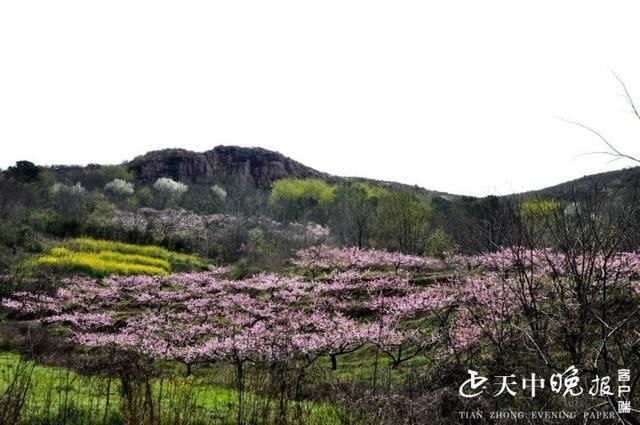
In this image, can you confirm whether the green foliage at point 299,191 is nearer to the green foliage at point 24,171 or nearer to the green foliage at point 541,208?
the green foliage at point 24,171

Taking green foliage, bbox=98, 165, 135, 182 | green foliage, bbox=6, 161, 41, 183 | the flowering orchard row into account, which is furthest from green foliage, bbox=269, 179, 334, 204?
the flowering orchard row

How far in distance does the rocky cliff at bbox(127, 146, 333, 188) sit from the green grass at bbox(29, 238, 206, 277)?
61852 millimetres

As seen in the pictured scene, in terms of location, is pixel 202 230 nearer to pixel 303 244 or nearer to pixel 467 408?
pixel 303 244

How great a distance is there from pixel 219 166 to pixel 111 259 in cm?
8678

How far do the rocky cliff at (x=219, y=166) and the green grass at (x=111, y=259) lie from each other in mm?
61852

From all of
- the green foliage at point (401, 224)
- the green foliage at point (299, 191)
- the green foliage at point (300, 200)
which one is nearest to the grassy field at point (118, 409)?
the green foliage at point (401, 224)

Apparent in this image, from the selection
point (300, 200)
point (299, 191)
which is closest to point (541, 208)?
point (300, 200)

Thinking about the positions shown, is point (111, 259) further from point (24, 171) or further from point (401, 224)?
point (24, 171)

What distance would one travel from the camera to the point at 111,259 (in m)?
30.3

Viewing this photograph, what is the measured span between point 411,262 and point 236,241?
18462 millimetres

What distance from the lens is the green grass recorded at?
27062 millimetres

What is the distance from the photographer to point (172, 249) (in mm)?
37906

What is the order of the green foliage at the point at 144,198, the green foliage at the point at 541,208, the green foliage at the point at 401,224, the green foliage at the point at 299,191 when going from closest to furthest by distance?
the green foliage at the point at 541,208 < the green foliage at the point at 401,224 < the green foliage at the point at 144,198 < the green foliage at the point at 299,191

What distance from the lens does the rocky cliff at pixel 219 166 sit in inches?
4059
